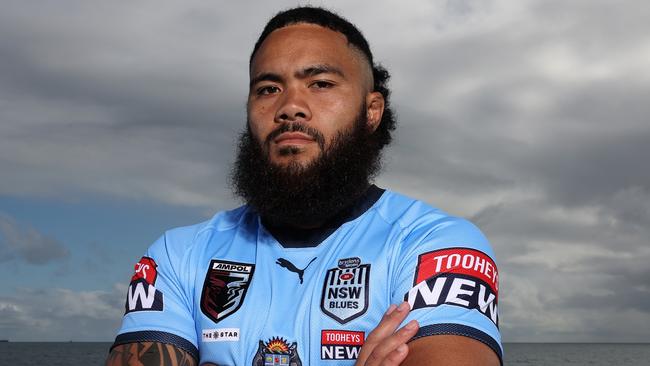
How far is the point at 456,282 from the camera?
3.96 metres

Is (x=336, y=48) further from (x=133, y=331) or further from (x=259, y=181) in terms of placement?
(x=133, y=331)

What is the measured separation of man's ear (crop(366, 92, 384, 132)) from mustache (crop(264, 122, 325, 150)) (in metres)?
0.57

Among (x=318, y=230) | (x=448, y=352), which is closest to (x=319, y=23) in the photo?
(x=318, y=230)

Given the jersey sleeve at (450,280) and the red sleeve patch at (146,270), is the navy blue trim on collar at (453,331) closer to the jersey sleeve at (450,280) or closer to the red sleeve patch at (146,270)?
the jersey sleeve at (450,280)

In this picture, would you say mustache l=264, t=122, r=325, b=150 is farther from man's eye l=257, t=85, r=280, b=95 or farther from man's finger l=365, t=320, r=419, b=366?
man's finger l=365, t=320, r=419, b=366

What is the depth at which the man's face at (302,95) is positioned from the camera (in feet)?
15.2

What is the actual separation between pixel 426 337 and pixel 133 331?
1760 mm

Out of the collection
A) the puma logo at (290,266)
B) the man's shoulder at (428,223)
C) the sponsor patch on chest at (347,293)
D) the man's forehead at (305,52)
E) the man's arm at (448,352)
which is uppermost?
the man's forehead at (305,52)

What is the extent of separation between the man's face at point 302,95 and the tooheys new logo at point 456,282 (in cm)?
110

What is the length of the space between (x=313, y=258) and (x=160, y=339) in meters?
0.99

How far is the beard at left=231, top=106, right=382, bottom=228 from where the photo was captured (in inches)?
187

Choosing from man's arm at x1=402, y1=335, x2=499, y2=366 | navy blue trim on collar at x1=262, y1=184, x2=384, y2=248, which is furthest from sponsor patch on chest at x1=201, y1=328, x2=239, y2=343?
man's arm at x1=402, y1=335, x2=499, y2=366

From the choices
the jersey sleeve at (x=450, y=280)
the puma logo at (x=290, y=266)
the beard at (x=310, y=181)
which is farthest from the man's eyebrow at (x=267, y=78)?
the jersey sleeve at (x=450, y=280)

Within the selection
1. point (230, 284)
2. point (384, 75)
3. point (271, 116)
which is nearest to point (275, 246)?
point (230, 284)
